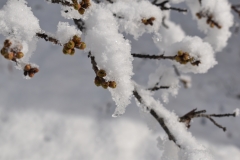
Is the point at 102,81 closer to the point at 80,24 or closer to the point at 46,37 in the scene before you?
the point at 46,37

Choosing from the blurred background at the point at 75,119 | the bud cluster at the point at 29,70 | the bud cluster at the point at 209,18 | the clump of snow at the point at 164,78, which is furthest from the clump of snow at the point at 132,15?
the blurred background at the point at 75,119

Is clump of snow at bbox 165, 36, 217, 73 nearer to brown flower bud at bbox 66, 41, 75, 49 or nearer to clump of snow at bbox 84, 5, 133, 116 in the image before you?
clump of snow at bbox 84, 5, 133, 116

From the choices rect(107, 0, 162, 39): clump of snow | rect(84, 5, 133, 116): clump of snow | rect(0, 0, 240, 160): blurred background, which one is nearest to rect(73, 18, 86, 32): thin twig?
rect(84, 5, 133, 116): clump of snow

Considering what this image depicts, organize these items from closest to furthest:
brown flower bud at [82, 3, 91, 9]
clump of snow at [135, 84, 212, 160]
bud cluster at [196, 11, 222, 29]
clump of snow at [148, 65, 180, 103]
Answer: brown flower bud at [82, 3, 91, 9], clump of snow at [135, 84, 212, 160], bud cluster at [196, 11, 222, 29], clump of snow at [148, 65, 180, 103]

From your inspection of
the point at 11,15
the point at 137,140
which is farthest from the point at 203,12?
the point at 137,140

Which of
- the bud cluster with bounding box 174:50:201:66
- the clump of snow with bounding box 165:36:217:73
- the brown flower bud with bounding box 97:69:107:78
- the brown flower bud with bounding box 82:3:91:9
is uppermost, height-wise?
the clump of snow with bounding box 165:36:217:73

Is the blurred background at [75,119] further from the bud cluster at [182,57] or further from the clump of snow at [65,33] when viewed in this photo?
the clump of snow at [65,33]
